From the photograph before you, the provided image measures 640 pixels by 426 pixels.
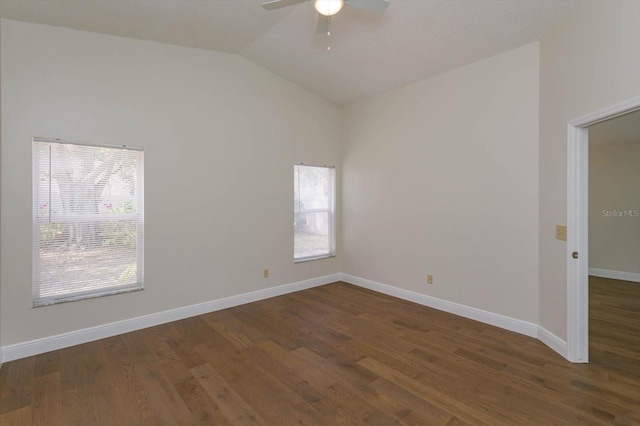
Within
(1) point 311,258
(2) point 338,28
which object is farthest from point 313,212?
(2) point 338,28

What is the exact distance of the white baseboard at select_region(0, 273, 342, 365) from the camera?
2791 millimetres

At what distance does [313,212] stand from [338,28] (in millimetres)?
2647

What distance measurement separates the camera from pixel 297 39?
3.51 m

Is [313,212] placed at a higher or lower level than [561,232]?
higher

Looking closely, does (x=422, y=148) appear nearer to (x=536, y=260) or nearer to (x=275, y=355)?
(x=536, y=260)

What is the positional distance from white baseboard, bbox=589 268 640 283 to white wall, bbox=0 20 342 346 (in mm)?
4988

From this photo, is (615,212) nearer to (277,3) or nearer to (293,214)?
(293,214)

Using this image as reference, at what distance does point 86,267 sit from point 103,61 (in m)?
2.08

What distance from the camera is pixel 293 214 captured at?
15.4 ft

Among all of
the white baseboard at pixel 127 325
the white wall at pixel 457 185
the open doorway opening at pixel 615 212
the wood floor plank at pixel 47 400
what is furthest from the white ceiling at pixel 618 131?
the wood floor plank at pixel 47 400

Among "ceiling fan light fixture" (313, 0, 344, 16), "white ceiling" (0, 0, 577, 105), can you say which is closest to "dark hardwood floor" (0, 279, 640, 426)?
"ceiling fan light fixture" (313, 0, 344, 16)

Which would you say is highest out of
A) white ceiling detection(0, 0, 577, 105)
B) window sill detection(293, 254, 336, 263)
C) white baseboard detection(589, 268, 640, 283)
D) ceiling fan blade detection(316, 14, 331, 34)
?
white ceiling detection(0, 0, 577, 105)

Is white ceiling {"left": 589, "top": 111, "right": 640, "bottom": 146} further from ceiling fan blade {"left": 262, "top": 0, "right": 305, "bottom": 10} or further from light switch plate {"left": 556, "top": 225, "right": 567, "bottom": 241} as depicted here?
ceiling fan blade {"left": 262, "top": 0, "right": 305, "bottom": 10}

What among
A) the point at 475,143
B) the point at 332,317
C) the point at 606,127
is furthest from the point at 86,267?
the point at 606,127
